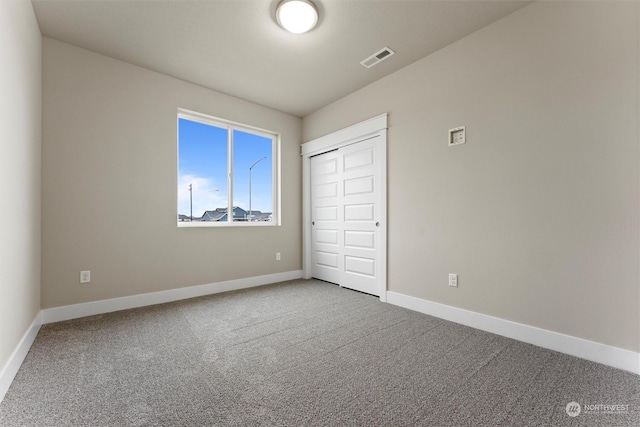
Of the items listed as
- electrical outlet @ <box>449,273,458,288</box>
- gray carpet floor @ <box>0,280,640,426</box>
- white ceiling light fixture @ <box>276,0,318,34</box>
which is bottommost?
gray carpet floor @ <box>0,280,640,426</box>

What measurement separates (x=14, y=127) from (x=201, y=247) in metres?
2.04

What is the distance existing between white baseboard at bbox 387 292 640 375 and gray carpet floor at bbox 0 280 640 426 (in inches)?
3.0

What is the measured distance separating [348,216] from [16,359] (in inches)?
128

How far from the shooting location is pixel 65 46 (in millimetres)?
2664

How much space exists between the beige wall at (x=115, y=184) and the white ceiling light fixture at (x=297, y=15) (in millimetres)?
1718

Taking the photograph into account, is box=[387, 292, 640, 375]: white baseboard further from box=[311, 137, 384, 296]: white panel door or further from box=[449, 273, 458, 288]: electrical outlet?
box=[311, 137, 384, 296]: white panel door

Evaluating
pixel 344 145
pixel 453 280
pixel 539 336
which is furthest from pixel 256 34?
pixel 539 336

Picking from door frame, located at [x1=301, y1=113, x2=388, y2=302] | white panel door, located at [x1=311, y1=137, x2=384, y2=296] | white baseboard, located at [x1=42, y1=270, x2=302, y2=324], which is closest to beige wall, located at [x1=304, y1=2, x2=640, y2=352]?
door frame, located at [x1=301, y1=113, x2=388, y2=302]

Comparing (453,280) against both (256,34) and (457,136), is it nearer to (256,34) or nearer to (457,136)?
(457,136)

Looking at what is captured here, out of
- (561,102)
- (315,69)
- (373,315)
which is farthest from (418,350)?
(315,69)

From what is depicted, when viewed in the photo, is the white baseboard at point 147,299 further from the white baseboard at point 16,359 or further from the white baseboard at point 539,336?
the white baseboard at point 539,336

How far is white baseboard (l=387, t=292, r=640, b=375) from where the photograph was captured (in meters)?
1.79

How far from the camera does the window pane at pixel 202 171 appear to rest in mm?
3494

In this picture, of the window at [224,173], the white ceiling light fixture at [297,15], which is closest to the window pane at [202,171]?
the window at [224,173]
